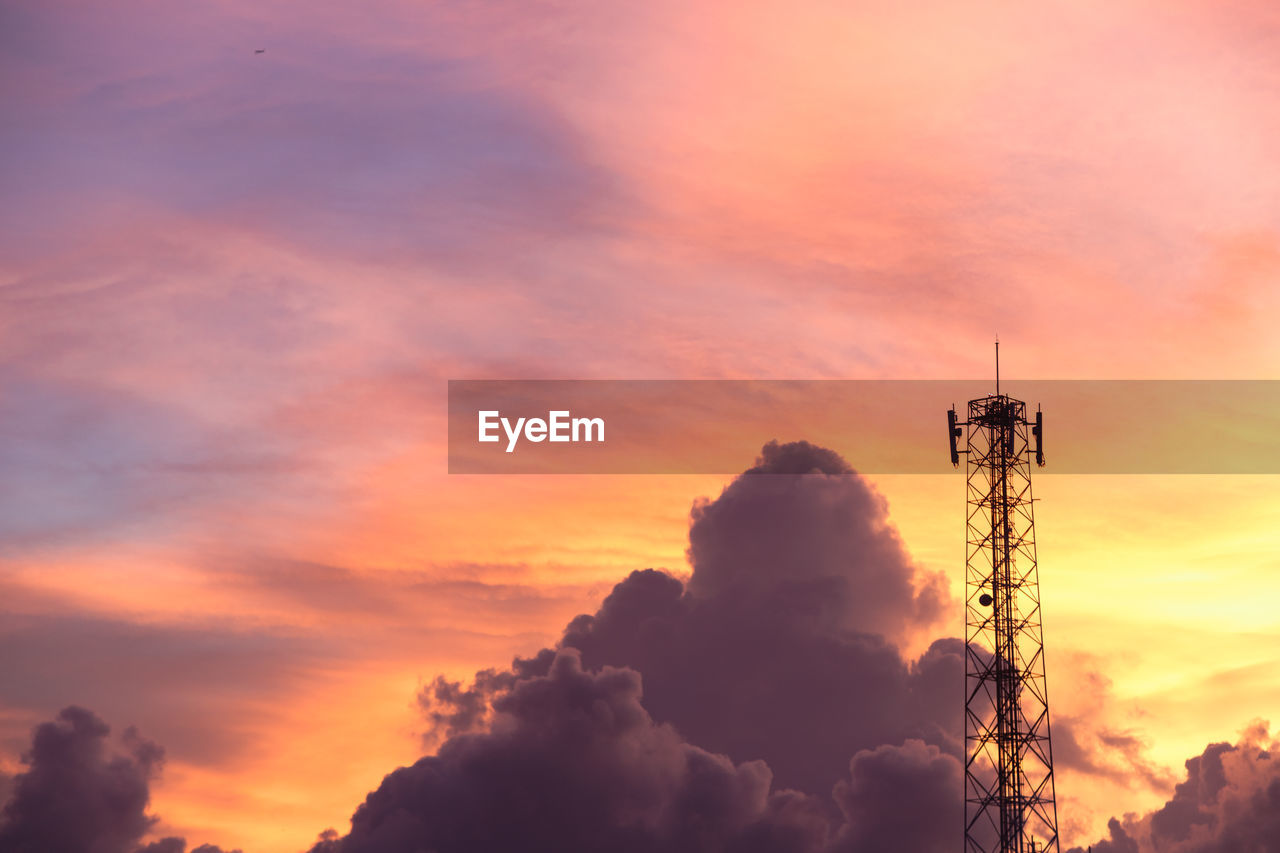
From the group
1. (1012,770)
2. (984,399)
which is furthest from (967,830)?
(984,399)

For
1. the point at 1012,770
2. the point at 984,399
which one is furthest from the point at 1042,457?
the point at 1012,770

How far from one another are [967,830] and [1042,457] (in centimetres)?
3429

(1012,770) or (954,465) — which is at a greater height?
(954,465)

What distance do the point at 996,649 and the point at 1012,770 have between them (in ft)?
35.2

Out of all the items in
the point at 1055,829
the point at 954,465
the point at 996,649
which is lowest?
the point at 1055,829

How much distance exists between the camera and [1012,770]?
191 m

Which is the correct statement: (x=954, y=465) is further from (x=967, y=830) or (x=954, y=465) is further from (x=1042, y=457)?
(x=967, y=830)

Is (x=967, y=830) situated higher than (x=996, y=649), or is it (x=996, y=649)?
(x=996, y=649)

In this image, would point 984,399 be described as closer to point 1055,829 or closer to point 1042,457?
point 1042,457

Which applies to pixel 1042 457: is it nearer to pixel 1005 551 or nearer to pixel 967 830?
pixel 1005 551

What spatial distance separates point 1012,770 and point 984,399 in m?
33.5

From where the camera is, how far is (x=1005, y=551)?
19625cm

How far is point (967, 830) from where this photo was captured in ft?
622

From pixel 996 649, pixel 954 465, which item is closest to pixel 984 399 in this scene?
pixel 954 465
